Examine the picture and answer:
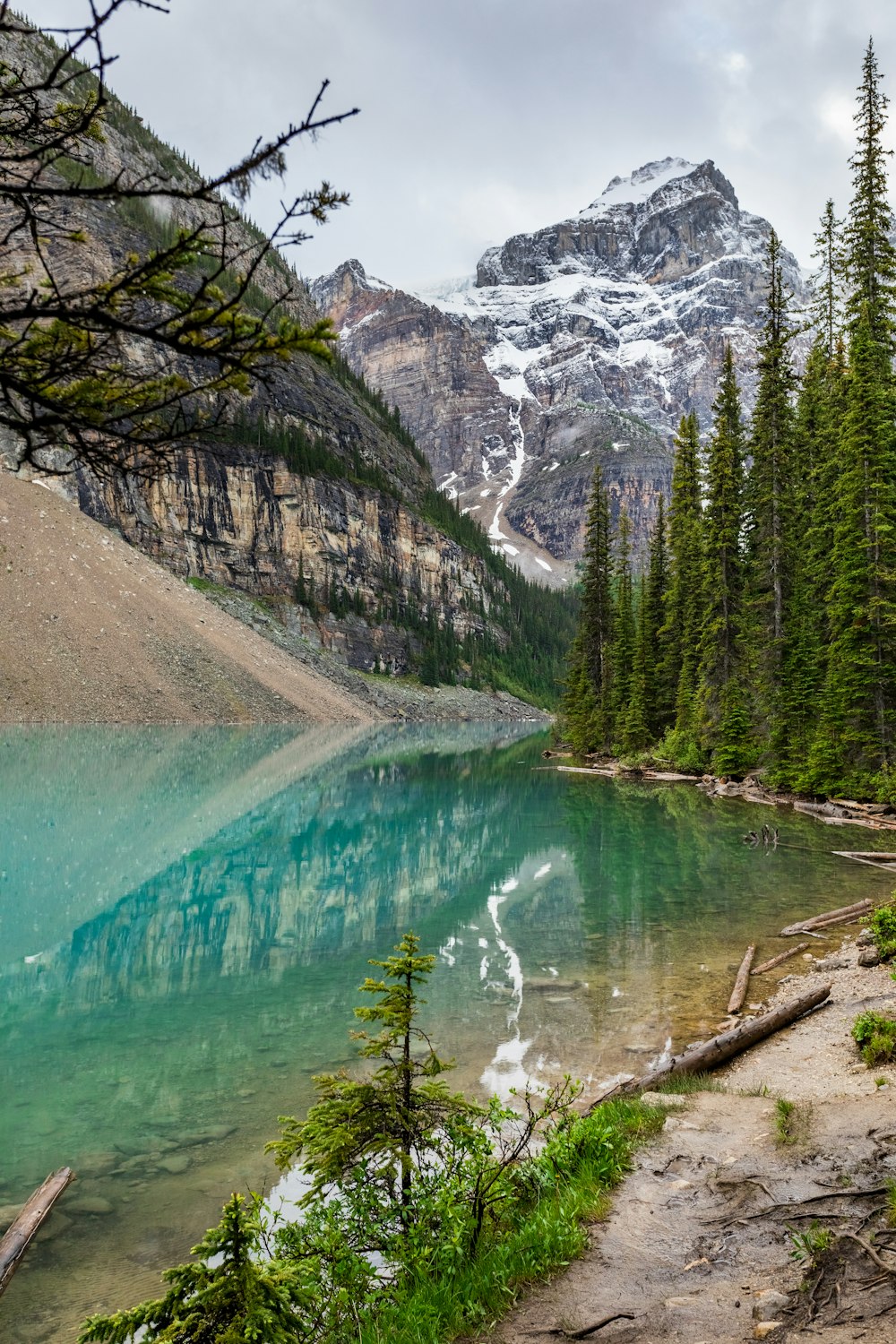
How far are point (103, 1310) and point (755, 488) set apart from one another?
41.0 metres

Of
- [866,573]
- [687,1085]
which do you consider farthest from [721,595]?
[687,1085]

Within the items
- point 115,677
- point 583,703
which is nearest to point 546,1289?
point 583,703

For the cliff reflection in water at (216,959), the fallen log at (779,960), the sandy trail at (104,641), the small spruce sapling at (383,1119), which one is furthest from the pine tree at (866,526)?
the sandy trail at (104,641)

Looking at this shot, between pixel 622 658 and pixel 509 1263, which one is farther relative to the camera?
pixel 622 658

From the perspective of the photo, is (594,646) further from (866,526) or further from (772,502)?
(866,526)

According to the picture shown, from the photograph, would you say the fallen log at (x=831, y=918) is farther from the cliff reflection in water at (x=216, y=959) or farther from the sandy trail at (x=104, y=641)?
the sandy trail at (x=104, y=641)

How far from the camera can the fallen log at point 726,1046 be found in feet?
26.0

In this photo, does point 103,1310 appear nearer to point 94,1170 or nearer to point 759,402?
point 94,1170

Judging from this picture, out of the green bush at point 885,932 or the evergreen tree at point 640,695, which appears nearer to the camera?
the green bush at point 885,932

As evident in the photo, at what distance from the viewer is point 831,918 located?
1448 centimetres

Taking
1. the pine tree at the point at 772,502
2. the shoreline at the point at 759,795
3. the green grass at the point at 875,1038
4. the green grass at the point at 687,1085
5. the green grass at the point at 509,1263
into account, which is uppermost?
the pine tree at the point at 772,502

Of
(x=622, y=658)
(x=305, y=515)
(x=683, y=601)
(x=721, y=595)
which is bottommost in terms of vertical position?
(x=622, y=658)

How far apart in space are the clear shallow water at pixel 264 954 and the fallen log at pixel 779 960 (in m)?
0.45

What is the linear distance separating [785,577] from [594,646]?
69.8ft
